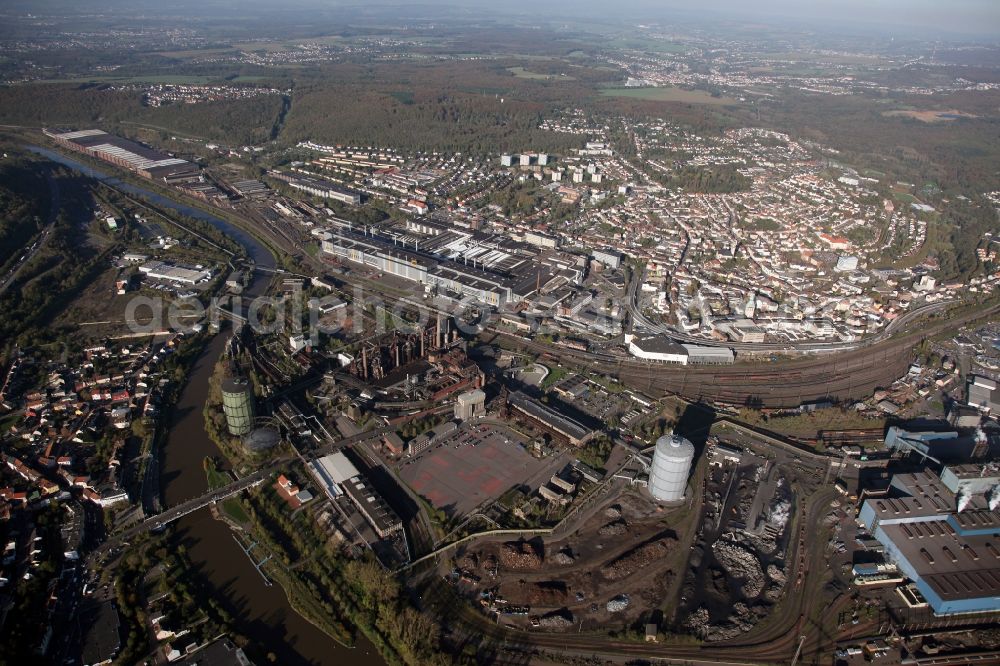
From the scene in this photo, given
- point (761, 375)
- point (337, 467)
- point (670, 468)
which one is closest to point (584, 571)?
point (670, 468)

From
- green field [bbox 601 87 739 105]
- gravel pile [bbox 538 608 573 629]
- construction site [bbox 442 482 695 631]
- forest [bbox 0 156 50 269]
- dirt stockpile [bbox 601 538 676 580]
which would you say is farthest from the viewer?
green field [bbox 601 87 739 105]

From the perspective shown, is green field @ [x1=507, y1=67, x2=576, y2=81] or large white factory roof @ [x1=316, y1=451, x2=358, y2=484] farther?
green field @ [x1=507, y1=67, x2=576, y2=81]

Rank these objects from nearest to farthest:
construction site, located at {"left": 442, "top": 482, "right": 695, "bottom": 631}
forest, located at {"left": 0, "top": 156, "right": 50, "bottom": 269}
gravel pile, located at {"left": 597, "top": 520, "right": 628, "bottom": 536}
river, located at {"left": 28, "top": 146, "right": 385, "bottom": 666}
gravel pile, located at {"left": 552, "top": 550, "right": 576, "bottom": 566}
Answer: river, located at {"left": 28, "top": 146, "right": 385, "bottom": 666} → construction site, located at {"left": 442, "top": 482, "right": 695, "bottom": 631} → gravel pile, located at {"left": 552, "top": 550, "right": 576, "bottom": 566} → gravel pile, located at {"left": 597, "top": 520, "right": 628, "bottom": 536} → forest, located at {"left": 0, "top": 156, "right": 50, "bottom": 269}

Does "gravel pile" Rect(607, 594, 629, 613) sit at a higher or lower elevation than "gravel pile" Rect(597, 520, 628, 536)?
lower

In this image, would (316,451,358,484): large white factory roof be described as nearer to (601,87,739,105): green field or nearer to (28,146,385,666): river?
(28,146,385,666): river

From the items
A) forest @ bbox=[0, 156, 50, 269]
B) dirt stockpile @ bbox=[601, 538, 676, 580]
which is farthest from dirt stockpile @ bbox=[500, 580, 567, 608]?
forest @ bbox=[0, 156, 50, 269]

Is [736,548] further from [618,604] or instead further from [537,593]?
[537,593]

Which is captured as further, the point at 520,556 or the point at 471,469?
the point at 471,469
